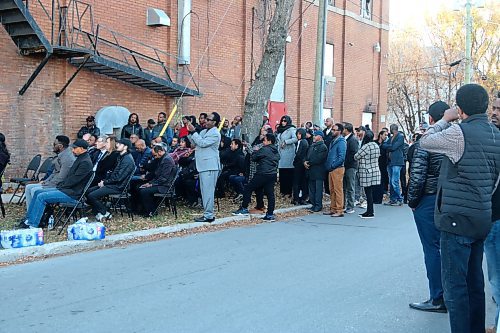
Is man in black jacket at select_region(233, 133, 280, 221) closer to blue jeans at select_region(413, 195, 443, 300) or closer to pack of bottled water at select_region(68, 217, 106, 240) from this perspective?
pack of bottled water at select_region(68, 217, 106, 240)

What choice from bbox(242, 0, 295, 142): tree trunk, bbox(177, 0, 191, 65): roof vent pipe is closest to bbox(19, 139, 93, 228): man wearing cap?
bbox(242, 0, 295, 142): tree trunk

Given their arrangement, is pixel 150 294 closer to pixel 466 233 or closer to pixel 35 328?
pixel 35 328

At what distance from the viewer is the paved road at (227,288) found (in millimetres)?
6012

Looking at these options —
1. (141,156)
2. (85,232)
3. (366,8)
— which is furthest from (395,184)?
(366,8)

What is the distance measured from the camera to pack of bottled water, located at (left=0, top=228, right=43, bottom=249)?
29.3 ft

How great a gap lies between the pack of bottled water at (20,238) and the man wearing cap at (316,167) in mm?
6739

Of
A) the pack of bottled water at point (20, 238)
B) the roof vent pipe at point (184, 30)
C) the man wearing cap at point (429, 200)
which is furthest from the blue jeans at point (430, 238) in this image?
the roof vent pipe at point (184, 30)

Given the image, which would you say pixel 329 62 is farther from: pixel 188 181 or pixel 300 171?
pixel 188 181

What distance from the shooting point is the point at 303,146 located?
1486cm

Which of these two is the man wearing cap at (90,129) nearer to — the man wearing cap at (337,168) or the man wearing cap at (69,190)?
the man wearing cap at (69,190)

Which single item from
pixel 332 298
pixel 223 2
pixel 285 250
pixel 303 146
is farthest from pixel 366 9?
pixel 332 298

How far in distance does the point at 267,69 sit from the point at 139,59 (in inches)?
184

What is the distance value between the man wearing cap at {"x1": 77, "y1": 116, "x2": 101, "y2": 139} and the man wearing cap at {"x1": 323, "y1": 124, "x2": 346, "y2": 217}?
20.0 ft

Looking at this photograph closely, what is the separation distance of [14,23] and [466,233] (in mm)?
12838
